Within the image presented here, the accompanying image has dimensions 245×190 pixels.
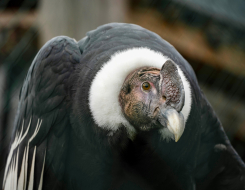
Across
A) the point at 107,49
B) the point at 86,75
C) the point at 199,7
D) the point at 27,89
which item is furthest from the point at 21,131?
the point at 199,7

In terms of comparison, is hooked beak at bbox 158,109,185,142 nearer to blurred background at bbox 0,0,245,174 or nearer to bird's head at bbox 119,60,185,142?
bird's head at bbox 119,60,185,142

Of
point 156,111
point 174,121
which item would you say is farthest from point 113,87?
point 174,121

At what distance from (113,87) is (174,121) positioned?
431 mm

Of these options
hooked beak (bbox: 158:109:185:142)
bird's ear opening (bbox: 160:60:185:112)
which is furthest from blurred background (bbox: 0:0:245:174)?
hooked beak (bbox: 158:109:185:142)

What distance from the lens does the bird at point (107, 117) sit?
58.5 inches

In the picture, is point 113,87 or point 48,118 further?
point 48,118

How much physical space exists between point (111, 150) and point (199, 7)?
1959 millimetres

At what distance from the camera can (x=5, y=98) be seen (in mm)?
2799

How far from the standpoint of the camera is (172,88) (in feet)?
4.31

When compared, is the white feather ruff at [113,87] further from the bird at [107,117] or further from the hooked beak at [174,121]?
the hooked beak at [174,121]

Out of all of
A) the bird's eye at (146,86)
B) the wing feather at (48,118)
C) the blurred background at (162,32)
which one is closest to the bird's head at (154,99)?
the bird's eye at (146,86)

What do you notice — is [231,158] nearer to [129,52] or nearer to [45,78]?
[129,52]

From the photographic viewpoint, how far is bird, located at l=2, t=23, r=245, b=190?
149 centimetres

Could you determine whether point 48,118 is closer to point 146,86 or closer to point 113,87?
point 113,87
